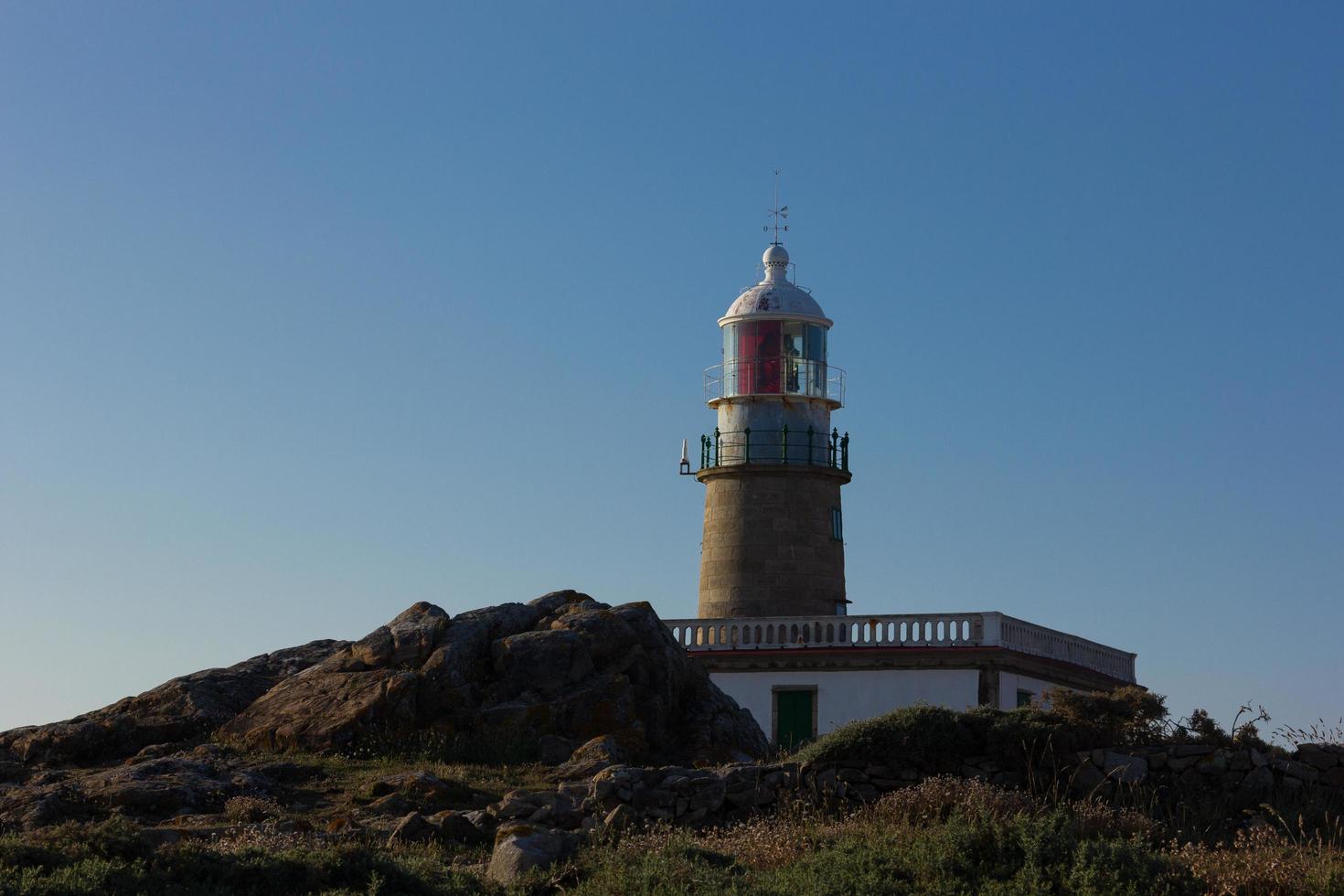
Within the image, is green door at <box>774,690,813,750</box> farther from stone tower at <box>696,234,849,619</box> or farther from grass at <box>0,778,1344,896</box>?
grass at <box>0,778,1344,896</box>

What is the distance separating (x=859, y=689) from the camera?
34.2 metres

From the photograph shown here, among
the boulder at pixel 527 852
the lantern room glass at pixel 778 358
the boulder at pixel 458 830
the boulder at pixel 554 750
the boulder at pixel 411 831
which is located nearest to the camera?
the boulder at pixel 527 852

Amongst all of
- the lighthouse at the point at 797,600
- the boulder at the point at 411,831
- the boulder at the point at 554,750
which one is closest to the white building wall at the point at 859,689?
the lighthouse at the point at 797,600

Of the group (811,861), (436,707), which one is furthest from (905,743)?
(436,707)

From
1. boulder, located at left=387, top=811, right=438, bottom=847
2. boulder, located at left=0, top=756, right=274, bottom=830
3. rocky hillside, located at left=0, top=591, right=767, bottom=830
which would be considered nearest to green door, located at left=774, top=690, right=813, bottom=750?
rocky hillside, located at left=0, top=591, right=767, bottom=830

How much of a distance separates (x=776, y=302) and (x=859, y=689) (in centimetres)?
943

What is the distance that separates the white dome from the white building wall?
335 inches

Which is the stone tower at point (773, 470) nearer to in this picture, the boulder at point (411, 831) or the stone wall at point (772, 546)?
the stone wall at point (772, 546)

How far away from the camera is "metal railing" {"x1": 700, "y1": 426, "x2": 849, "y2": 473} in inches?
1494

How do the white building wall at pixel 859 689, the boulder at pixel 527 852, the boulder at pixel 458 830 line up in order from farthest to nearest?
the white building wall at pixel 859 689
the boulder at pixel 458 830
the boulder at pixel 527 852

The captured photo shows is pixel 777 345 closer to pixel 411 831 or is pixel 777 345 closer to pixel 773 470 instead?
pixel 773 470

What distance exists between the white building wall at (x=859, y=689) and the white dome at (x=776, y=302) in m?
8.51

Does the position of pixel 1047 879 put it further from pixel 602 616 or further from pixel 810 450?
pixel 810 450

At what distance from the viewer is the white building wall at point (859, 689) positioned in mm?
33562
